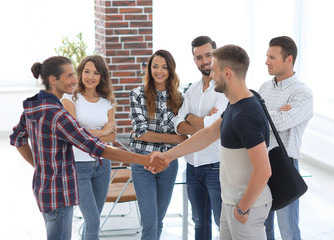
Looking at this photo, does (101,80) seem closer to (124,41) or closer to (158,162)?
(158,162)

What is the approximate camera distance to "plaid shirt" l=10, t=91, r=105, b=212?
2.86 meters

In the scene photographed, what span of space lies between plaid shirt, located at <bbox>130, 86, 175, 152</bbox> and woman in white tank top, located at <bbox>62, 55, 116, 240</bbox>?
0.78 feet

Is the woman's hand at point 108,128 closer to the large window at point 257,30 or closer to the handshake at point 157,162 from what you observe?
the handshake at point 157,162

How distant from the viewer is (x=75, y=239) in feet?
15.4

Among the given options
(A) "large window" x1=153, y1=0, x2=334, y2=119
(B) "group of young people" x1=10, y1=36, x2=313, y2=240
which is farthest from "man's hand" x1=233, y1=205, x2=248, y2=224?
(A) "large window" x1=153, y1=0, x2=334, y2=119

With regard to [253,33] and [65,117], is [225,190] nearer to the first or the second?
[65,117]

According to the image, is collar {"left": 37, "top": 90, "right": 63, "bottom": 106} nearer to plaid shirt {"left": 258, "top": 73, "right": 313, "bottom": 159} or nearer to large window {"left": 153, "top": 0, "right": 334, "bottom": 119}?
plaid shirt {"left": 258, "top": 73, "right": 313, "bottom": 159}

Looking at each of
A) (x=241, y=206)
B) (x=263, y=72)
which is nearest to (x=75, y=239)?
(x=241, y=206)

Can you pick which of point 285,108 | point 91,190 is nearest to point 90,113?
point 91,190

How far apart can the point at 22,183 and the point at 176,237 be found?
2.51 meters

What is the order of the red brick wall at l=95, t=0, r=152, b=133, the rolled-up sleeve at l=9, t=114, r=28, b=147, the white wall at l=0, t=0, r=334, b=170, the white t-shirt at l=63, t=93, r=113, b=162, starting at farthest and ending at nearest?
the white wall at l=0, t=0, r=334, b=170, the red brick wall at l=95, t=0, r=152, b=133, the white t-shirt at l=63, t=93, r=113, b=162, the rolled-up sleeve at l=9, t=114, r=28, b=147

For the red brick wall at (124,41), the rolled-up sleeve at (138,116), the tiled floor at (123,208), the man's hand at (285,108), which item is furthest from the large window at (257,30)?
the rolled-up sleeve at (138,116)

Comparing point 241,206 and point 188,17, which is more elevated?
point 188,17

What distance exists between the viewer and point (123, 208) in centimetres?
550
